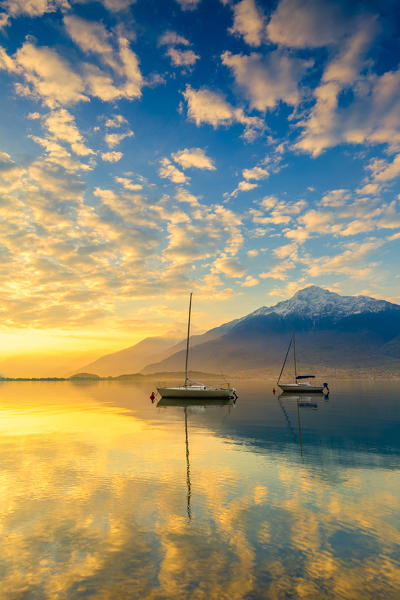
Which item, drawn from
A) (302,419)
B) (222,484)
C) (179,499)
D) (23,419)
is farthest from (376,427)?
(23,419)

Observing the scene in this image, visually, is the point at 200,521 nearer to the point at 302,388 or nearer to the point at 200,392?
the point at 200,392

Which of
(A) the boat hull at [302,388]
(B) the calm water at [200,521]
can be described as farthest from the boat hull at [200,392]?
(B) the calm water at [200,521]

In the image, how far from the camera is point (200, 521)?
13.1m

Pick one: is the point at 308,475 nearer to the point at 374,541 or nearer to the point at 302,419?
the point at 374,541

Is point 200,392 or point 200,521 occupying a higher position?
point 200,392

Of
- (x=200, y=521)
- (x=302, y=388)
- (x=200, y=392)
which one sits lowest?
(x=200, y=521)

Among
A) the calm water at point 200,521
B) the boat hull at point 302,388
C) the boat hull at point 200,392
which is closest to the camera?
the calm water at point 200,521

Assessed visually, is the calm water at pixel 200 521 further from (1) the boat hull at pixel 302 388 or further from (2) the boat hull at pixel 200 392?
(1) the boat hull at pixel 302 388

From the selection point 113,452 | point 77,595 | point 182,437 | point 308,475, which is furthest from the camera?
point 182,437

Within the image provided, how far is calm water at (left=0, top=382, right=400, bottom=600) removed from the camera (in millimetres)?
9289

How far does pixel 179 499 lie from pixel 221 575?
625 cm

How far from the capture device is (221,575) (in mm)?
9578

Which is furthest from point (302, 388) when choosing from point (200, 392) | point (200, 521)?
point (200, 521)

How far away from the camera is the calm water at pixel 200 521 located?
9289 millimetres
